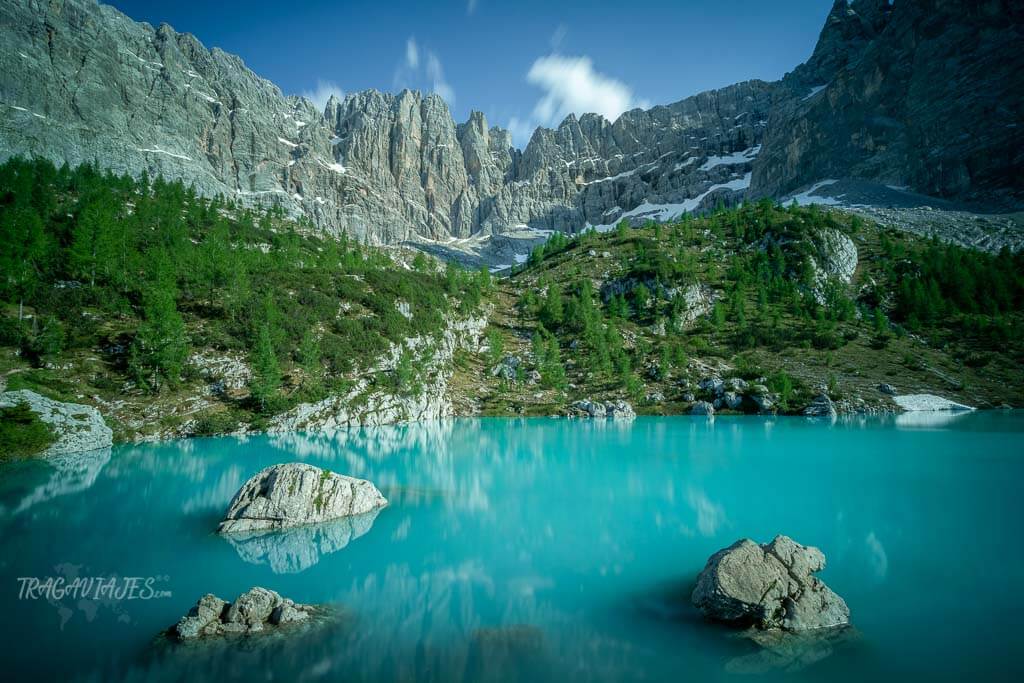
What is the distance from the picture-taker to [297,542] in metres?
16.7

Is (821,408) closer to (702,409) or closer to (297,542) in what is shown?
(702,409)

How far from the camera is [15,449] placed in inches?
1264

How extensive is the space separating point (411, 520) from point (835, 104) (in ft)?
749

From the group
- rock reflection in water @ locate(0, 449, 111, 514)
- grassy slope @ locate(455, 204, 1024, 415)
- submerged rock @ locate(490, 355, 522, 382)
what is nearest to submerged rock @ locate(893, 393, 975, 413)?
grassy slope @ locate(455, 204, 1024, 415)

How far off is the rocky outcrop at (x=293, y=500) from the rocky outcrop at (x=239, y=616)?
824 cm

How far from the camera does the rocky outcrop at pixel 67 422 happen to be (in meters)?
34.8

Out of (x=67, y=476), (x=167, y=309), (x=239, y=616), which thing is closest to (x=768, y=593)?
(x=239, y=616)

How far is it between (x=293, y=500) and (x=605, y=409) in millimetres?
54335

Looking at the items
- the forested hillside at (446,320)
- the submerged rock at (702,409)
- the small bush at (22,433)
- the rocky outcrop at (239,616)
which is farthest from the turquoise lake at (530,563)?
the submerged rock at (702,409)

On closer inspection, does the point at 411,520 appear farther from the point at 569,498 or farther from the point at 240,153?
the point at 240,153

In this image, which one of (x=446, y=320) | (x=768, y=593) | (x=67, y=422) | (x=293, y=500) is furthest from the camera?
(x=446, y=320)

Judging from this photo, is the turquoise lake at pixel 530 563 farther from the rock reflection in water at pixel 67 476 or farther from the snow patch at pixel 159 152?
the snow patch at pixel 159 152

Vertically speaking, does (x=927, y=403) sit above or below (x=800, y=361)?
below

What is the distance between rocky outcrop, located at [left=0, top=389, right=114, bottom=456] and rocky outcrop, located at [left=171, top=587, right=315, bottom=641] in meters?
36.2
